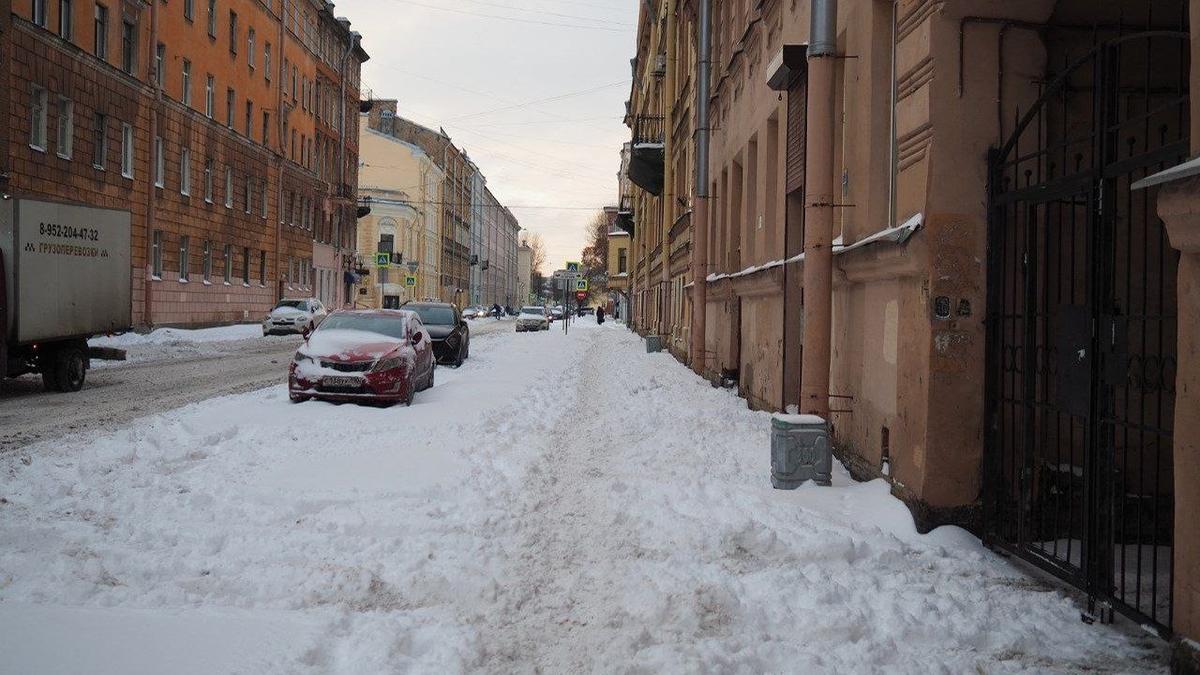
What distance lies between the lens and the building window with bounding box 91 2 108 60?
27484mm

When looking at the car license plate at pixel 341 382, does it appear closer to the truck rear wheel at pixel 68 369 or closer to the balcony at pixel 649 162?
the truck rear wheel at pixel 68 369

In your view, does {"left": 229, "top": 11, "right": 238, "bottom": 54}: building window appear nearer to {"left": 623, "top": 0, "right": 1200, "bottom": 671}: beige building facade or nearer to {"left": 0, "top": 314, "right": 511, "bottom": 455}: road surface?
{"left": 0, "top": 314, "right": 511, "bottom": 455}: road surface

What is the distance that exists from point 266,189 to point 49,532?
39.6 m

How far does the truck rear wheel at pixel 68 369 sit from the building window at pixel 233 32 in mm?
26945

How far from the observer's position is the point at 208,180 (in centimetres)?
3584

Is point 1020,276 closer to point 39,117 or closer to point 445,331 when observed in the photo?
point 445,331

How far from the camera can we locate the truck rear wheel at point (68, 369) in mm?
13969

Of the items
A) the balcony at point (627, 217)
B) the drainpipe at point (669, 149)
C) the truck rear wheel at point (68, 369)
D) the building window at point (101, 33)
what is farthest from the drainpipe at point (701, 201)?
the balcony at point (627, 217)

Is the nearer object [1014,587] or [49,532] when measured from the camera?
[1014,587]

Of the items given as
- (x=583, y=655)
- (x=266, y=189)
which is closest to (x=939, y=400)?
(x=583, y=655)

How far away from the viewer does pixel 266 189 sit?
4262cm

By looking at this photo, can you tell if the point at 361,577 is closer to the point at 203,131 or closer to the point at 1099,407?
the point at 1099,407

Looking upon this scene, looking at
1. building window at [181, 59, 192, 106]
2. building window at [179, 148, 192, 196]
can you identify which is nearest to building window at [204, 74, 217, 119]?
building window at [181, 59, 192, 106]

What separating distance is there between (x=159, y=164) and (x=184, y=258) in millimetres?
3624
